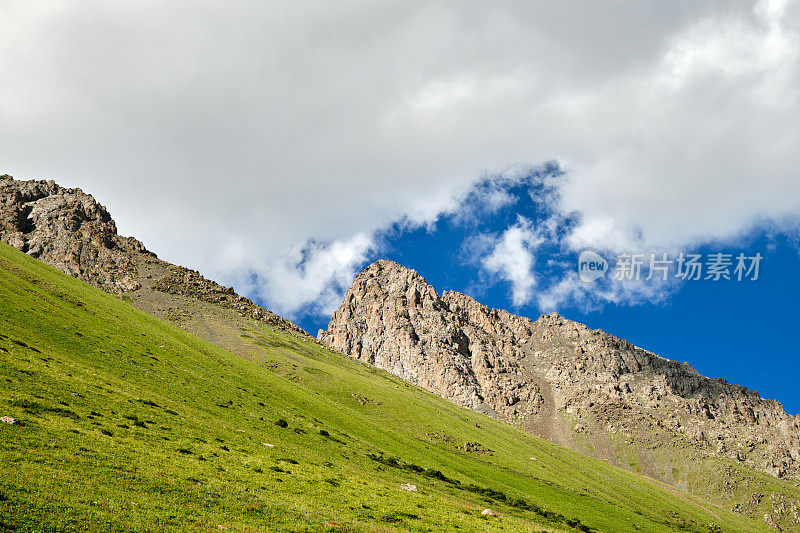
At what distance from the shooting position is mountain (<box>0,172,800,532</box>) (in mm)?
23719

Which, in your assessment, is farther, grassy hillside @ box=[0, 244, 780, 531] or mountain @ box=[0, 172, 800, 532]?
mountain @ box=[0, 172, 800, 532]

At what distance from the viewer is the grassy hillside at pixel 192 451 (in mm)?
23562

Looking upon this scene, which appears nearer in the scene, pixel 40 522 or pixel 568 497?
pixel 40 522

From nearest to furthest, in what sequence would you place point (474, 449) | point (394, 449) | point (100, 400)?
point (100, 400), point (394, 449), point (474, 449)

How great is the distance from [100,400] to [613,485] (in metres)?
147

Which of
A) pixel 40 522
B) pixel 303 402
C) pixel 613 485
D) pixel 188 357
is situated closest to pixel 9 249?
pixel 188 357

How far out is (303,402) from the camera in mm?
88312

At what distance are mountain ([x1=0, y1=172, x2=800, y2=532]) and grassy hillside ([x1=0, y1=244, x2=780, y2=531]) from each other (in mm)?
189

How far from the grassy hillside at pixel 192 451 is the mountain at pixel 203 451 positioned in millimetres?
189

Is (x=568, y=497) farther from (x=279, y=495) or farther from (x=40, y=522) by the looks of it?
(x=40, y=522)

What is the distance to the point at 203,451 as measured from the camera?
3600 cm

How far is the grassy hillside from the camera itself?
77.3 ft

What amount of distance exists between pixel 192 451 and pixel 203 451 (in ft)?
4.29

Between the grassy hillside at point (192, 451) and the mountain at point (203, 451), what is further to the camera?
the mountain at point (203, 451)
